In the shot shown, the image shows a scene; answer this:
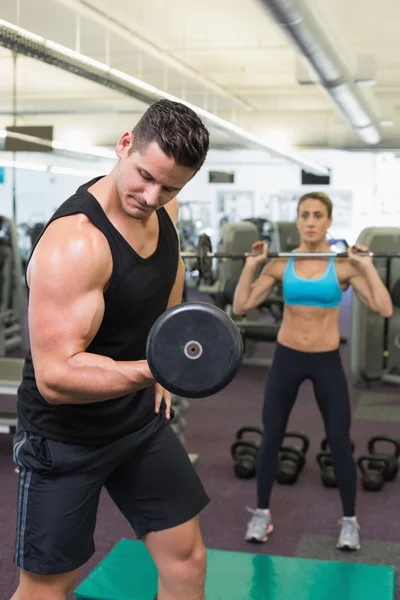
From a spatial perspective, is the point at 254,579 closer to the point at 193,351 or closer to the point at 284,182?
the point at 193,351

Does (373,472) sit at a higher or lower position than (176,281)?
lower

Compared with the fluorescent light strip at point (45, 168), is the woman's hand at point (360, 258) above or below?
below

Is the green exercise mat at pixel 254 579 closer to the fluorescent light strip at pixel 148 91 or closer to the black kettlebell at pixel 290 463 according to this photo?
the black kettlebell at pixel 290 463

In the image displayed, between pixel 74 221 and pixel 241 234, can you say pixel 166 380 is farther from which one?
pixel 241 234

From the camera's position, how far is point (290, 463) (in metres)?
3.53

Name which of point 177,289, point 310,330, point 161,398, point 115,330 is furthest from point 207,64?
point 115,330

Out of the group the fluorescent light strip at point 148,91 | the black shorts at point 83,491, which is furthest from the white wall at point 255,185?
the black shorts at point 83,491

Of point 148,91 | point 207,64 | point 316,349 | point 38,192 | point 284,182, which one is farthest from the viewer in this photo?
point 284,182

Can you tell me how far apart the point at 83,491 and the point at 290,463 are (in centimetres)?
207

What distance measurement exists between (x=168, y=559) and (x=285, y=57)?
842cm

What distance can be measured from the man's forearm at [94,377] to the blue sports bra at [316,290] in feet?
5.03

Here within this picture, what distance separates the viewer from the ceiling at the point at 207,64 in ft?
23.5

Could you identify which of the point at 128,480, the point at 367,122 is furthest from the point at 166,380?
the point at 367,122

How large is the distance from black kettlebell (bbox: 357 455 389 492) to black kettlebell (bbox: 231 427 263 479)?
1.59 feet
